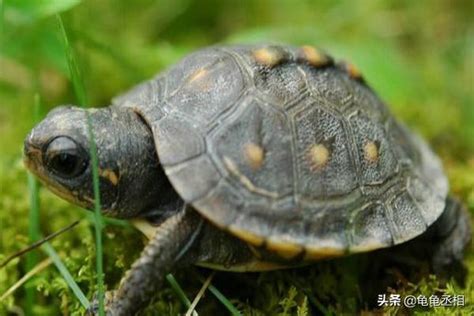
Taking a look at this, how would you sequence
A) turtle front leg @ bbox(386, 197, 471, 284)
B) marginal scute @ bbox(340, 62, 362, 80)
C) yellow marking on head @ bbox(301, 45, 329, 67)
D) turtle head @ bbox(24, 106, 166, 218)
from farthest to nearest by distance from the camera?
1. marginal scute @ bbox(340, 62, 362, 80)
2. turtle front leg @ bbox(386, 197, 471, 284)
3. yellow marking on head @ bbox(301, 45, 329, 67)
4. turtle head @ bbox(24, 106, 166, 218)

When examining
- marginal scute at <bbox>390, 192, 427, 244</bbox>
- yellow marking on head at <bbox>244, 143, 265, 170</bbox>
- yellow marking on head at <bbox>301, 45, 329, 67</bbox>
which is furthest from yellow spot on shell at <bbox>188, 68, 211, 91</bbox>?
marginal scute at <bbox>390, 192, 427, 244</bbox>

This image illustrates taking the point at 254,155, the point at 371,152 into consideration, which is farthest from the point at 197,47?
the point at 254,155

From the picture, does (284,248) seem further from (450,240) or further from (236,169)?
(450,240)

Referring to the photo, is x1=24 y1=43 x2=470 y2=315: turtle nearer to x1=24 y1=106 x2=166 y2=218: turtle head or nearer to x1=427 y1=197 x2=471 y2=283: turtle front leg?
x1=24 y1=106 x2=166 y2=218: turtle head

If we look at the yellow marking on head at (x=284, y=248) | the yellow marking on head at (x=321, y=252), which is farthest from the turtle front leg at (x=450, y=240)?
Answer: the yellow marking on head at (x=284, y=248)

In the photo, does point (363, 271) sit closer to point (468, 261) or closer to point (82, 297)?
point (468, 261)

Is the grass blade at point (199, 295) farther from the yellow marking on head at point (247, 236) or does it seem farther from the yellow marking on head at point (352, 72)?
the yellow marking on head at point (352, 72)
